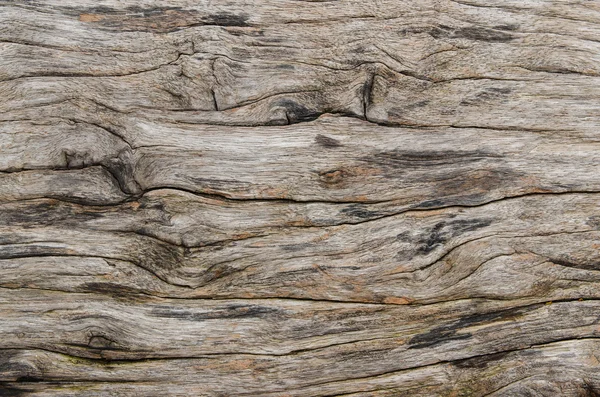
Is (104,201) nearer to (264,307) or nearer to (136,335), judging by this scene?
(136,335)

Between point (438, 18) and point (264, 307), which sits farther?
point (438, 18)

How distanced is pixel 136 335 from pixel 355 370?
1128mm

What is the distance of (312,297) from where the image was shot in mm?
3123

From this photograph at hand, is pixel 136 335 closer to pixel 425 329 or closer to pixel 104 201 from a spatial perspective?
pixel 104 201

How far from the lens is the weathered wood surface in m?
3.05

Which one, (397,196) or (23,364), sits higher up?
(397,196)

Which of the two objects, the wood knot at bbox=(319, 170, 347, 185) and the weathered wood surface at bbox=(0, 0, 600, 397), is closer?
the weathered wood surface at bbox=(0, 0, 600, 397)

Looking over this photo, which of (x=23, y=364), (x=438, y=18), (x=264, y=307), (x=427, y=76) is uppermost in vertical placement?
(x=438, y=18)

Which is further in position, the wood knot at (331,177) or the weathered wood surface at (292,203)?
the wood knot at (331,177)

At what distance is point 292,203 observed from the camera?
3154 mm

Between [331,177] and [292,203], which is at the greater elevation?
[331,177]

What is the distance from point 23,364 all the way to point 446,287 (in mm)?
2181

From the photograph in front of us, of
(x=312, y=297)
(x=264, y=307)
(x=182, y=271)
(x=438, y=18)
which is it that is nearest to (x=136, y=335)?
(x=182, y=271)

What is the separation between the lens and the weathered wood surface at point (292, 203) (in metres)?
3.05
